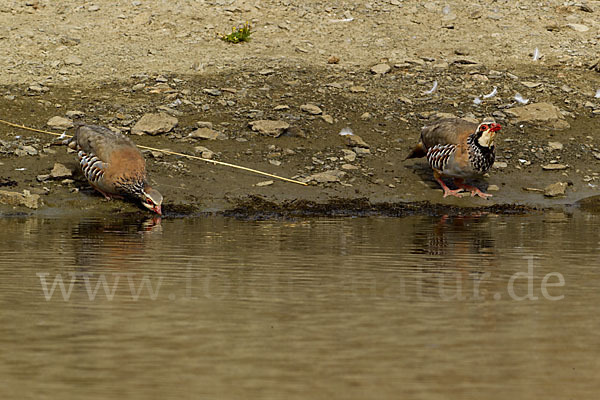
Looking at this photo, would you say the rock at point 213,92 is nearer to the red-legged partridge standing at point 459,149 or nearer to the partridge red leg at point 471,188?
the red-legged partridge standing at point 459,149

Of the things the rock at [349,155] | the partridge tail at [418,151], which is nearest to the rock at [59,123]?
the rock at [349,155]

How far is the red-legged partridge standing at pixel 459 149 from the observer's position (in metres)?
14.0

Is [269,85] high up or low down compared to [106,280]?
up

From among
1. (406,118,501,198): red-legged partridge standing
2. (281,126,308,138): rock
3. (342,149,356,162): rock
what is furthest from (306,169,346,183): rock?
(281,126,308,138): rock

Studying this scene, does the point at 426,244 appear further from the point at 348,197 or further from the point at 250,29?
the point at 250,29

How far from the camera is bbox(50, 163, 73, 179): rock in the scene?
14102 millimetres

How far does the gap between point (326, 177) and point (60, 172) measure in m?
3.61

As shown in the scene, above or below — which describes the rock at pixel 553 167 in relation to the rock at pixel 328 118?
below

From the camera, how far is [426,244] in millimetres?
10617

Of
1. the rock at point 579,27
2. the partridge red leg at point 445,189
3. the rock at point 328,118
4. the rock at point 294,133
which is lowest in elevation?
the partridge red leg at point 445,189

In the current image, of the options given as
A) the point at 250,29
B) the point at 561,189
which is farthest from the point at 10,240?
the point at 250,29

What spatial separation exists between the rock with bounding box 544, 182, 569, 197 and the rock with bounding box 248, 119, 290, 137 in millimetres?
4026

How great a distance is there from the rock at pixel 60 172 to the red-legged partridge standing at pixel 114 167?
35 centimetres

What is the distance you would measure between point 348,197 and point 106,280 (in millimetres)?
6331
